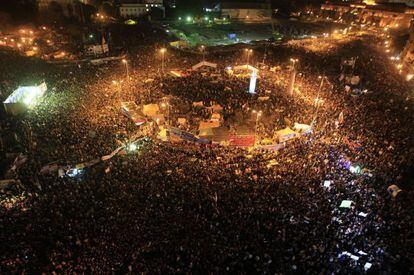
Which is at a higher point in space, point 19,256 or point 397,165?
point 397,165

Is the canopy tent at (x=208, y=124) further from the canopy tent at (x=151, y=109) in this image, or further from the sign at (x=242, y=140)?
the canopy tent at (x=151, y=109)

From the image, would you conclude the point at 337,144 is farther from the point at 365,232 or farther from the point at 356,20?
the point at 356,20

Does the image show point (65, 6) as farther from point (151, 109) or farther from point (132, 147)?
point (132, 147)

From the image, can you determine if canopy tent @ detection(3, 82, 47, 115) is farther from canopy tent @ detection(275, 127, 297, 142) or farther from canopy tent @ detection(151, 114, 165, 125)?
canopy tent @ detection(275, 127, 297, 142)

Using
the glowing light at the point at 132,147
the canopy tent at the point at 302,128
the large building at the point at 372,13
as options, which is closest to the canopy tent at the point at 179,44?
the canopy tent at the point at 302,128

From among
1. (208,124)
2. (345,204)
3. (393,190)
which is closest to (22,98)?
(208,124)

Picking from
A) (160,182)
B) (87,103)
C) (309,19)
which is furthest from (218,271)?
(309,19)
